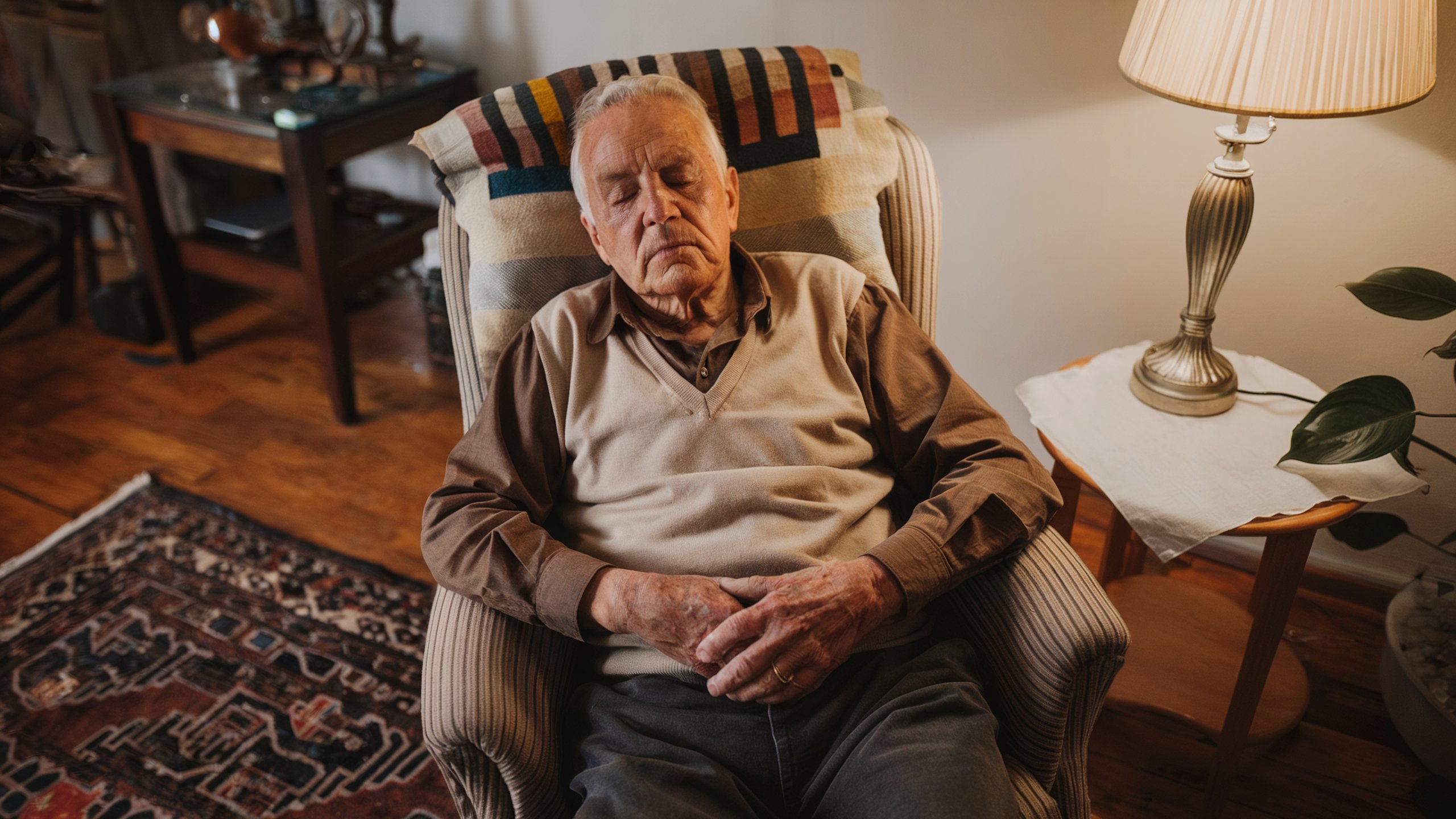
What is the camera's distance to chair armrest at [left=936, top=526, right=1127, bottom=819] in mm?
1146

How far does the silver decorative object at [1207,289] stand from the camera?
1430 millimetres

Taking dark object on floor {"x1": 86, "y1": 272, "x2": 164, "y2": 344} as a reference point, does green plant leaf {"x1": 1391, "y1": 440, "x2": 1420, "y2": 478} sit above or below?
above

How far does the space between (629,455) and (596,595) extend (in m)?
0.20

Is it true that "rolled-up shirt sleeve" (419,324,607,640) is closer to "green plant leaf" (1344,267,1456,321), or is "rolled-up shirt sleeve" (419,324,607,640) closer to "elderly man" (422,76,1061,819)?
"elderly man" (422,76,1061,819)

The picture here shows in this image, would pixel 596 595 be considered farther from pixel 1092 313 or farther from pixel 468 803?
pixel 1092 313

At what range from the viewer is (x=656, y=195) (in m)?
1.28

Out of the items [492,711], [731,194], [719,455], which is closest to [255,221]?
[731,194]

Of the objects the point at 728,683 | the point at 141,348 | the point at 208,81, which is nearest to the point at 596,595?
the point at 728,683

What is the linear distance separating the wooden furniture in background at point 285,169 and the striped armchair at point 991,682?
1435 millimetres

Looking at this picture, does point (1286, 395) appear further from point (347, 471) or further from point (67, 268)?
point (67, 268)

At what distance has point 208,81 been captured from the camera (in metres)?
2.47

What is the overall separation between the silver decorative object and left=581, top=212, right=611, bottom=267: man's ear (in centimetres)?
87

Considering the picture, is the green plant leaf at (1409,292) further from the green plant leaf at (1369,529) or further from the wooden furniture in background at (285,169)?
the wooden furniture in background at (285,169)

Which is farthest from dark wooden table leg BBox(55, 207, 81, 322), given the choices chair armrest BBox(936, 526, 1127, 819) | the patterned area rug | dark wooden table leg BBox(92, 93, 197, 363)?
chair armrest BBox(936, 526, 1127, 819)
